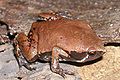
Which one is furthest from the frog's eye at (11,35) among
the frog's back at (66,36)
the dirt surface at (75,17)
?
the frog's back at (66,36)

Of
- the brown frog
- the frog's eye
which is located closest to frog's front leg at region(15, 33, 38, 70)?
the brown frog

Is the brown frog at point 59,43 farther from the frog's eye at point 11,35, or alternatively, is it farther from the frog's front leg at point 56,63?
the frog's eye at point 11,35

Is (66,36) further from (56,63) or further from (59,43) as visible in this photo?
(56,63)

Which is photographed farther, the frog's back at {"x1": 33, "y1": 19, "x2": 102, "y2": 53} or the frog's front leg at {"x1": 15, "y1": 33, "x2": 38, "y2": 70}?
the frog's front leg at {"x1": 15, "y1": 33, "x2": 38, "y2": 70}

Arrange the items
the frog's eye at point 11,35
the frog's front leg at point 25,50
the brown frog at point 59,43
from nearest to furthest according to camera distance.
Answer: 1. the brown frog at point 59,43
2. the frog's front leg at point 25,50
3. the frog's eye at point 11,35

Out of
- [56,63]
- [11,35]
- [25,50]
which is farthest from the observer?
[11,35]

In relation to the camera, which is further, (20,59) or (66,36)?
(20,59)

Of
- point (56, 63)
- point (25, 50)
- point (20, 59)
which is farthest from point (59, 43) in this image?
point (20, 59)

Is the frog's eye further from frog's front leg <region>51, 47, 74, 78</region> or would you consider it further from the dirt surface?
frog's front leg <region>51, 47, 74, 78</region>

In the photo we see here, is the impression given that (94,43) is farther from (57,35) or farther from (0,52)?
(0,52)
